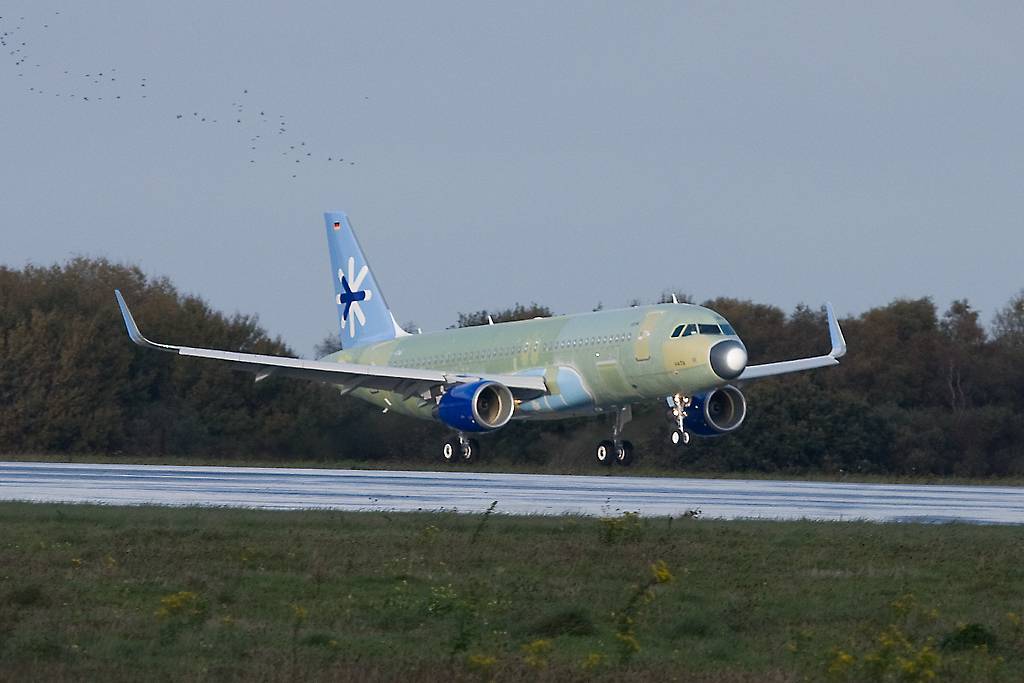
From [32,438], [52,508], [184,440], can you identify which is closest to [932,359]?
[184,440]

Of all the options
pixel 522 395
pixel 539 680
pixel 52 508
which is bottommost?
pixel 539 680

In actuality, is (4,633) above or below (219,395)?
below

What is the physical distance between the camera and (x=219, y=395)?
58.5 m

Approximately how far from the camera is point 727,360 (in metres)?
38.3

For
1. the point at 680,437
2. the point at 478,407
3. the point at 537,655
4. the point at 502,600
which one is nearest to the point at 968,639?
the point at 537,655

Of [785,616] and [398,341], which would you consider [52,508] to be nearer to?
[785,616]

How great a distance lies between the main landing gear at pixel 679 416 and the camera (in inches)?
1518

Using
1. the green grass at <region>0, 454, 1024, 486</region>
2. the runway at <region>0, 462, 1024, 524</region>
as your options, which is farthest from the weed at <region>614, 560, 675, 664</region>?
the green grass at <region>0, 454, 1024, 486</region>

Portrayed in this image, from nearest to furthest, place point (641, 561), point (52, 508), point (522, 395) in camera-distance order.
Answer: point (641, 561), point (52, 508), point (522, 395)

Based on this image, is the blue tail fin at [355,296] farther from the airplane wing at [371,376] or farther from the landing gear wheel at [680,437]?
the landing gear wheel at [680,437]

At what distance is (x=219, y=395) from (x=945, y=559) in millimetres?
43351

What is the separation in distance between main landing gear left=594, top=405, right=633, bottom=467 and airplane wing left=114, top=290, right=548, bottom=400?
2.11m

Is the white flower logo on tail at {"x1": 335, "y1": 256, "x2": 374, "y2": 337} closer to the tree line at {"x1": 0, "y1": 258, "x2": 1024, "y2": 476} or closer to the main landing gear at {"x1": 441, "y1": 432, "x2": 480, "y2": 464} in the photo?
the tree line at {"x1": 0, "y1": 258, "x2": 1024, "y2": 476}

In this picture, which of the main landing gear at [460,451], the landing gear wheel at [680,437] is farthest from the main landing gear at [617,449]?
the main landing gear at [460,451]
